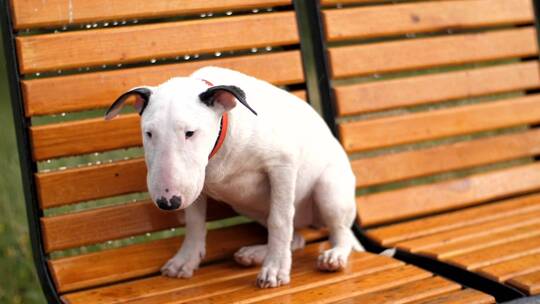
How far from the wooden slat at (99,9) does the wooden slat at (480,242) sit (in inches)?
43.0

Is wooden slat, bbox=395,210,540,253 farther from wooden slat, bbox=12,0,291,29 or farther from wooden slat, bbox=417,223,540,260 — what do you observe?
wooden slat, bbox=12,0,291,29

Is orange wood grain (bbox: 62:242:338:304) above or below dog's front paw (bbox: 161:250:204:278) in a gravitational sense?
below

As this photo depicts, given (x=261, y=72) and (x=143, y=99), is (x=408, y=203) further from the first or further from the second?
(x=143, y=99)

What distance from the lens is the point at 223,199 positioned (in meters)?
2.65

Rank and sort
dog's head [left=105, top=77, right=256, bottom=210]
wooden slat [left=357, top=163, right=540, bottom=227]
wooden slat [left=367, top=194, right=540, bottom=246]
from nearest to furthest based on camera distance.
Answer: dog's head [left=105, top=77, right=256, bottom=210], wooden slat [left=367, top=194, right=540, bottom=246], wooden slat [left=357, top=163, right=540, bottom=227]

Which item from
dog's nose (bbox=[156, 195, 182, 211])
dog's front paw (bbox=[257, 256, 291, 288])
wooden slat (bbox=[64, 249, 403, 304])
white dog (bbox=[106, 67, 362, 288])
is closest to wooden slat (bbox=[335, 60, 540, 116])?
white dog (bbox=[106, 67, 362, 288])

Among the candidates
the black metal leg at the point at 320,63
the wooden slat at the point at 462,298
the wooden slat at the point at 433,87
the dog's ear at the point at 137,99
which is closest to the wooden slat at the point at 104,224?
the dog's ear at the point at 137,99

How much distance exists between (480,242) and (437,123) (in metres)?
0.59

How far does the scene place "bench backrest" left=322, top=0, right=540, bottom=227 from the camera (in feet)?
10.3

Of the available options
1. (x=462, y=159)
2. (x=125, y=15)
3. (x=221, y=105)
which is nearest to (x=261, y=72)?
(x=125, y=15)

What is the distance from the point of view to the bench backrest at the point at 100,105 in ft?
8.55

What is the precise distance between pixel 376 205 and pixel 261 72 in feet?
2.26

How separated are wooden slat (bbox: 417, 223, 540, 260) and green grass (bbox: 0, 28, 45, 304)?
1755 millimetres

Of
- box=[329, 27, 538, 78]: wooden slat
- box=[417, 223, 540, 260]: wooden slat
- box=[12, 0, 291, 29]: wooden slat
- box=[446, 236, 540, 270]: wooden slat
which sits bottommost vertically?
box=[417, 223, 540, 260]: wooden slat
